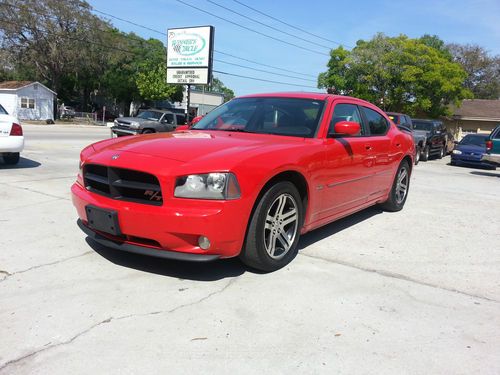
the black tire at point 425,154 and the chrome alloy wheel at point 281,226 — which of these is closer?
the chrome alloy wheel at point 281,226

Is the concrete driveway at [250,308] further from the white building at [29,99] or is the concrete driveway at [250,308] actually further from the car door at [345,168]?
the white building at [29,99]

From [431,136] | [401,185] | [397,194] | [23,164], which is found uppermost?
[431,136]

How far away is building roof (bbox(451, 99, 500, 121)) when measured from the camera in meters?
39.7

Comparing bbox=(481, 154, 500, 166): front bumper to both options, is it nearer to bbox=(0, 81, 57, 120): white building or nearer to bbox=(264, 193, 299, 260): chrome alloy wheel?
bbox=(264, 193, 299, 260): chrome alloy wheel

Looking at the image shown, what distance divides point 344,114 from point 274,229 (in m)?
1.92

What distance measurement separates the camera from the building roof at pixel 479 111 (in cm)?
3966

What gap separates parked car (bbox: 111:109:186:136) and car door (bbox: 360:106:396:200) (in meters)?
15.7

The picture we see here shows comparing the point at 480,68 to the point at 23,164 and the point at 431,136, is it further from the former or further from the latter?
the point at 23,164

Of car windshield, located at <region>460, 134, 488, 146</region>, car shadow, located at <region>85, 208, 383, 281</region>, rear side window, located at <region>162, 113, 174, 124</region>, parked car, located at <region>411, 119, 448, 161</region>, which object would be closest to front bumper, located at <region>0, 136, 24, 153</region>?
car shadow, located at <region>85, 208, 383, 281</region>

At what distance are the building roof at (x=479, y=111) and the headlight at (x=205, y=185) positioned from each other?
4058 cm

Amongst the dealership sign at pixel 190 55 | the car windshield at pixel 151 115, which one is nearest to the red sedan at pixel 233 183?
the car windshield at pixel 151 115

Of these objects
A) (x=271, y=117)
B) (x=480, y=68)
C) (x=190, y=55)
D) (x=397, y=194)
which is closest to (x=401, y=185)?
(x=397, y=194)

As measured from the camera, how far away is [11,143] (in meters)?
8.87

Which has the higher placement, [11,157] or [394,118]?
[394,118]
